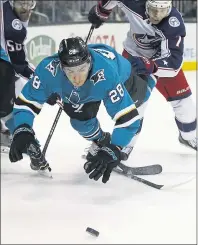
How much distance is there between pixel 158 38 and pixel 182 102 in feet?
1.20

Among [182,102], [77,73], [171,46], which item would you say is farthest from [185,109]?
[77,73]

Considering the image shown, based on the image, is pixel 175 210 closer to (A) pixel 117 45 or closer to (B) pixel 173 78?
(B) pixel 173 78

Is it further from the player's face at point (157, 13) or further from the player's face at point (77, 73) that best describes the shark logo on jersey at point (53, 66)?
the player's face at point (157, 13)

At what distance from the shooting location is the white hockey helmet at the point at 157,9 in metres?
2.40

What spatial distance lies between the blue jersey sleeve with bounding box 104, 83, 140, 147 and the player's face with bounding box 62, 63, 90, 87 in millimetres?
121

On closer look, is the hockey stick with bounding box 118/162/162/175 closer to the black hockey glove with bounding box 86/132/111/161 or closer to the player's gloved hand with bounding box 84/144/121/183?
the black hockey glove with bounding box 86/132/111/161

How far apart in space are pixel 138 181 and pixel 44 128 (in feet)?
3.60

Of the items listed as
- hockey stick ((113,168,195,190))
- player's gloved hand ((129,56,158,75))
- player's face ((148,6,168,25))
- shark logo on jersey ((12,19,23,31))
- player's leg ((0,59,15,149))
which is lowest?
hockey stick ((113,168,195,190))

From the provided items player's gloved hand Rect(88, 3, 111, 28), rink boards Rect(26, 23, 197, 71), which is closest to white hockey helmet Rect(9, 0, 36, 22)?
player's gloved hand Rect(88, 3, 111, 28)

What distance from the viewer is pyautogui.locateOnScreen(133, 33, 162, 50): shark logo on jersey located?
262 cm

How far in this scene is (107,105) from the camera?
1968 millimetres

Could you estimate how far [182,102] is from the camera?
272cm

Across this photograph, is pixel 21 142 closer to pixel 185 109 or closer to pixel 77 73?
pixel 77 73

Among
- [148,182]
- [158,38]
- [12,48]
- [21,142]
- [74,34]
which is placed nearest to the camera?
[21,142]
